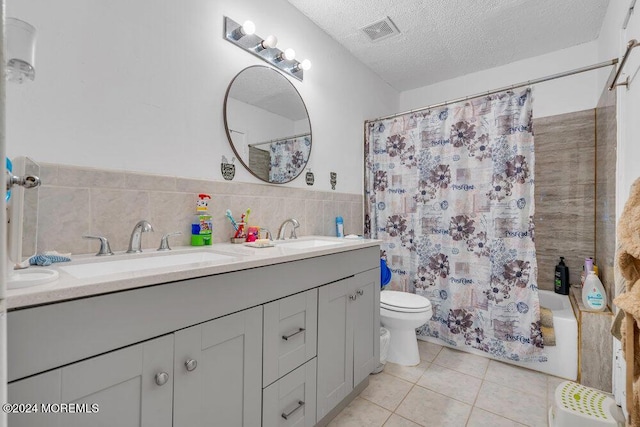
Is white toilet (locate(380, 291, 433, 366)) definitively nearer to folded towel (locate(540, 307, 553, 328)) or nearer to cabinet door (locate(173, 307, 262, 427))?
folded towel (locate(540, 307, 553, 328))

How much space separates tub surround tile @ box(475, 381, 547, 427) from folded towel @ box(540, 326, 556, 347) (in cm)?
37

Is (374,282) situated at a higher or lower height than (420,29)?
lower

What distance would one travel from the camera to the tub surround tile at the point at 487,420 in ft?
4.88

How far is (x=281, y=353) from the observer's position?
1.14 m

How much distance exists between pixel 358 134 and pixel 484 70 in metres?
1.47

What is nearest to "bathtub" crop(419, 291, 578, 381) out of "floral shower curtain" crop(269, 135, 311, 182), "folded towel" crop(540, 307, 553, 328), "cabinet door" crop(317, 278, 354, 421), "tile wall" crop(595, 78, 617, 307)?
"folded towel" crop(540, 307, 553, 328)

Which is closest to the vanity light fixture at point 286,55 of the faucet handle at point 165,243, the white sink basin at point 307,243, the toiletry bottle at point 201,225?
the toiletry bottle at point 201,225

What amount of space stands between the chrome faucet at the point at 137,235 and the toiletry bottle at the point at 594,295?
2553 mm

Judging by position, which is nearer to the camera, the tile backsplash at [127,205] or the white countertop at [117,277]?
the white countertop at [117,277]

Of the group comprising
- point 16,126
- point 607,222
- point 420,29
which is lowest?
point 607,222

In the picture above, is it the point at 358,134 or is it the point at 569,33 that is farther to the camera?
the point at 358,134

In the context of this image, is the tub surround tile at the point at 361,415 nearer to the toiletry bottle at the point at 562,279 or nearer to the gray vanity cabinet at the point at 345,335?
the gray vanity cabinet at the point at 345,335

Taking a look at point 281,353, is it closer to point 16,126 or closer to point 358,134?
point 16,126

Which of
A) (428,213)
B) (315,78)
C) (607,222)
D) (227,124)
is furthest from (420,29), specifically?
(607,222)
